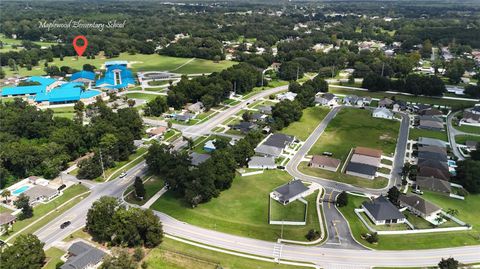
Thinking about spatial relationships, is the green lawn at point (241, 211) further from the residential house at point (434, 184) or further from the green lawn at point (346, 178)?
the residential house at point (434, 184)

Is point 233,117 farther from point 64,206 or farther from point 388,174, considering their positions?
Result: point 64,206

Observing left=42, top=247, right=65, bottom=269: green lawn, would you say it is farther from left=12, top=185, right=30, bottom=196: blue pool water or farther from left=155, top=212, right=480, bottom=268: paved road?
left=12, top=185, right=30, bottom=196: blue pool water

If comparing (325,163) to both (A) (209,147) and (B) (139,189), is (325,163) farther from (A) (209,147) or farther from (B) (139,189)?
(B) (139,189)

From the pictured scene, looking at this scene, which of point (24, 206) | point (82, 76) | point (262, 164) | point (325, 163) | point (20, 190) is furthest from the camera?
point (82, 76)

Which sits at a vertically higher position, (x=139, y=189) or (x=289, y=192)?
(x=139, y=189)

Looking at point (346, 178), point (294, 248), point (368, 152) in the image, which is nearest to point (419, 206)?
point (346, 178)

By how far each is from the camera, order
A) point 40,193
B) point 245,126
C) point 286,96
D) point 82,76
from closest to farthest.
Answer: point 40,193
point 245,126
point 286,96
point 82,76
